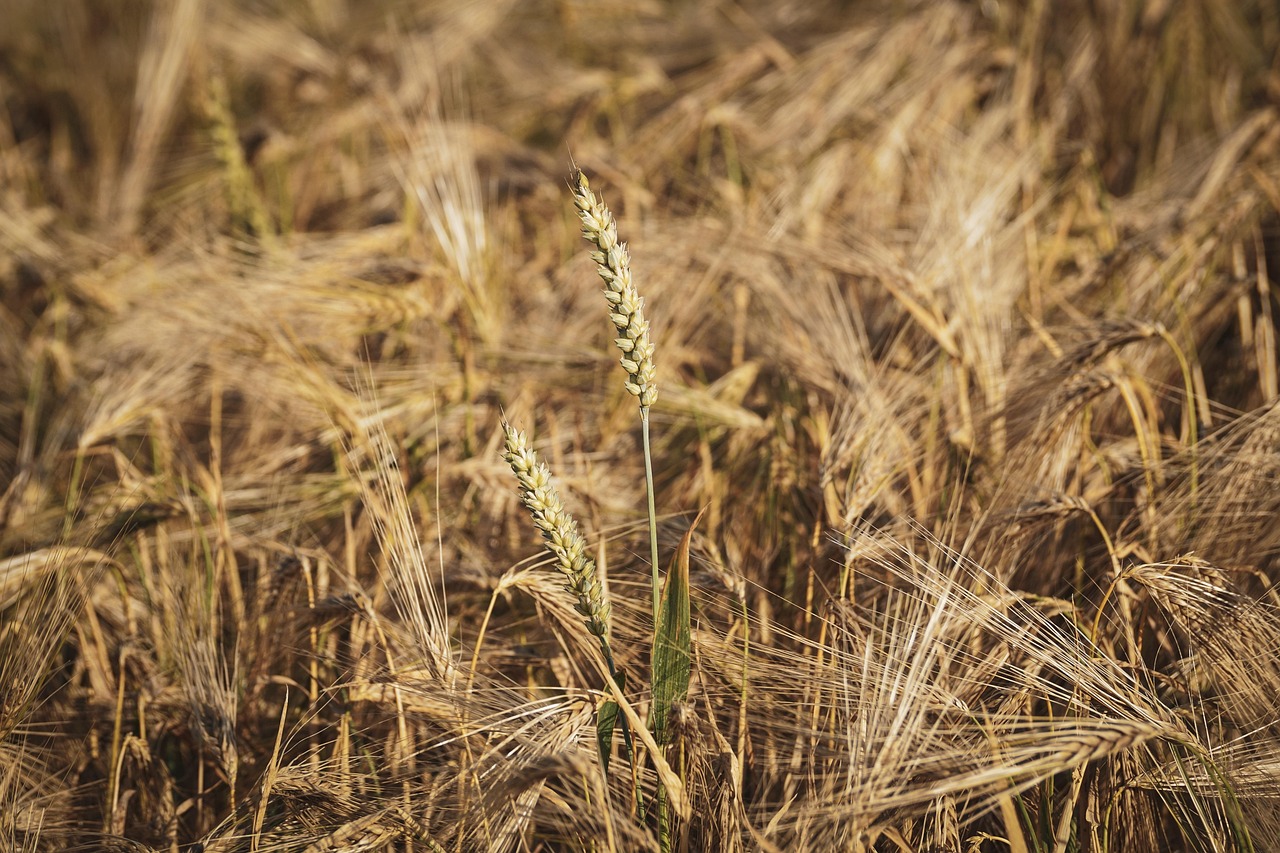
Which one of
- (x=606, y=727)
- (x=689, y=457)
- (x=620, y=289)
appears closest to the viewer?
(x=620, y=289)

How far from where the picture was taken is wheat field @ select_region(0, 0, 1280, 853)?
88cm

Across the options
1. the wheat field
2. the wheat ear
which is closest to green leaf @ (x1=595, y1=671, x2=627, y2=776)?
the wheat field

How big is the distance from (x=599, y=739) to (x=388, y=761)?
30 cm

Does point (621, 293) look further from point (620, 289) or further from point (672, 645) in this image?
point (672, 645)

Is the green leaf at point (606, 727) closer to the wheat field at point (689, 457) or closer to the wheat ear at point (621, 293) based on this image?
the wheat field at point (689, 457)

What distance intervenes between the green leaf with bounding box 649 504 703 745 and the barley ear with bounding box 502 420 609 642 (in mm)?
56

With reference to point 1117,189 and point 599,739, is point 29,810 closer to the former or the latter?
point 599,739

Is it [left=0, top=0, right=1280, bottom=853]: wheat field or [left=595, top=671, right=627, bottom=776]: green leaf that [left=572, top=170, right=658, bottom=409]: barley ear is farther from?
[left=595, top=671, right=627, bottom=776]: green leaf

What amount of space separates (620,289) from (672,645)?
33 cm

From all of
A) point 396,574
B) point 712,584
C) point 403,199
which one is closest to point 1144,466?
point 712,584

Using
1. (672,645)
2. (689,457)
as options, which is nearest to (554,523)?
(672,645)

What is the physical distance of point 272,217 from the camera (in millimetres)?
2391

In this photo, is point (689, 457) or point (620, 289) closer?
point (620, 289)

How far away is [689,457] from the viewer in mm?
1494
